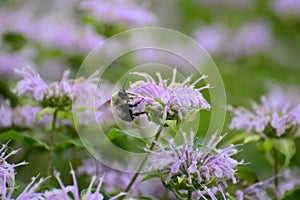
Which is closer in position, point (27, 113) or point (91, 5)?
point (27, 113)

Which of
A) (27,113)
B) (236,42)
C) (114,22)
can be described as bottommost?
(27,113)

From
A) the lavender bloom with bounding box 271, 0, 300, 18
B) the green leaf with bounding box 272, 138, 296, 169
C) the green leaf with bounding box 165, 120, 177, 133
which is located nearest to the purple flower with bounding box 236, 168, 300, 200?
the green leaf with bounding box 272, 138, 296, 169

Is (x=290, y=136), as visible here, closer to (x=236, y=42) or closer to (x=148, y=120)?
(x=148, y=120)

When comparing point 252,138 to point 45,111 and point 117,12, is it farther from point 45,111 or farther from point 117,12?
point 117,12

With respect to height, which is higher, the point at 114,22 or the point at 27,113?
the point at 114,22

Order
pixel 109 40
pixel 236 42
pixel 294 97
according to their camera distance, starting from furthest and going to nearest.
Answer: pixel 236 42
pixel 294 97
pixel 109 40

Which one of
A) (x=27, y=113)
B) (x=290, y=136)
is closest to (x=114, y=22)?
(x=27, y=113)

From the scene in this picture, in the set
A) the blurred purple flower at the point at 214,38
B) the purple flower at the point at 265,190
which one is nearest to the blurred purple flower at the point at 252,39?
the blurred purple flower at the point at 214,38
